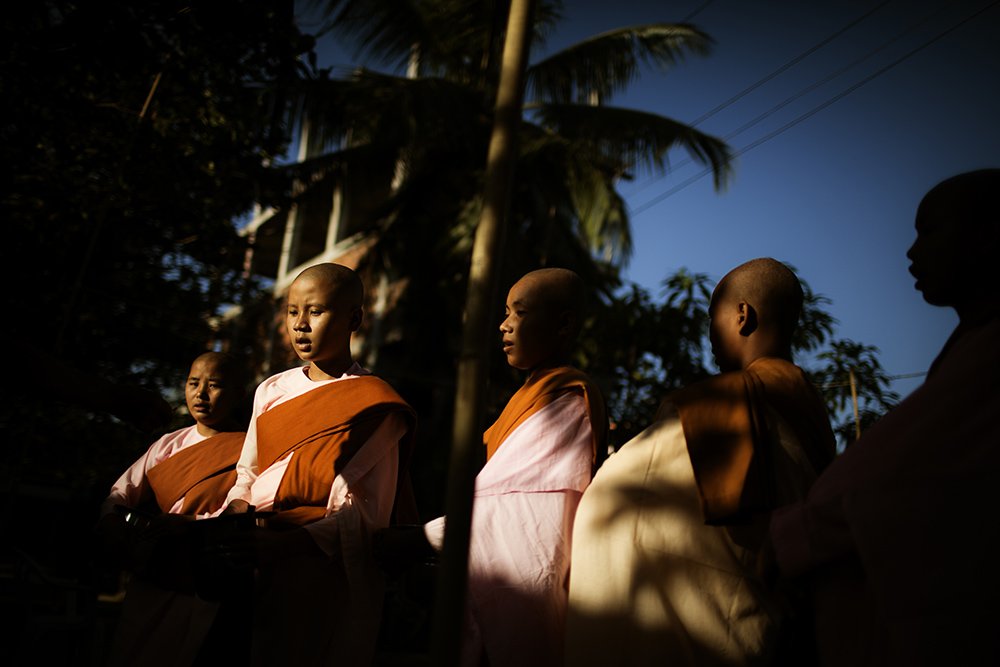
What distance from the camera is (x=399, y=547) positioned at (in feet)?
7.75

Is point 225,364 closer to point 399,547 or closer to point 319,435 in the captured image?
point 319,435

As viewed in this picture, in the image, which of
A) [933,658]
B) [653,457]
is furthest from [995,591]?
[653,457]

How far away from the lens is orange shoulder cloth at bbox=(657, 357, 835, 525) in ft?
5.97

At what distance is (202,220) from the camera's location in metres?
7.47

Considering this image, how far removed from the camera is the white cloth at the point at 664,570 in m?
1.89

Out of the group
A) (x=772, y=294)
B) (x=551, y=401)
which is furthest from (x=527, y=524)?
(x=772, y=294)

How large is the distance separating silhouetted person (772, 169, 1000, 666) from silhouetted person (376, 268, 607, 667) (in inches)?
30.6

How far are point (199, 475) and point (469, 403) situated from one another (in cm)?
209

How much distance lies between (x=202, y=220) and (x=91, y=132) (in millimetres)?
1498

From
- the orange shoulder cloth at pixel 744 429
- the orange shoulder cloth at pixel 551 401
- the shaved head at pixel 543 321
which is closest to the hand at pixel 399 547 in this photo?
the orange shoulder cloth at pixel 551 401

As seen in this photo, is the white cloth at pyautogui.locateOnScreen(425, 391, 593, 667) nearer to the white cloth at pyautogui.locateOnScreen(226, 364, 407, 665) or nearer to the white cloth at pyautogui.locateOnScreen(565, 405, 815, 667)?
the white cloth at pyautogui.locateOnScreen(565, 405, 815, 667)

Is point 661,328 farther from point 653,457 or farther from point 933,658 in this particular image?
point 933,658

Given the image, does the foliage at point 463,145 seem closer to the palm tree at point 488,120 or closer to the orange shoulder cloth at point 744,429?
the palm tree at point 488,120

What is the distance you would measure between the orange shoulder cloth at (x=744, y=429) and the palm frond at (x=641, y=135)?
937 centimetres
